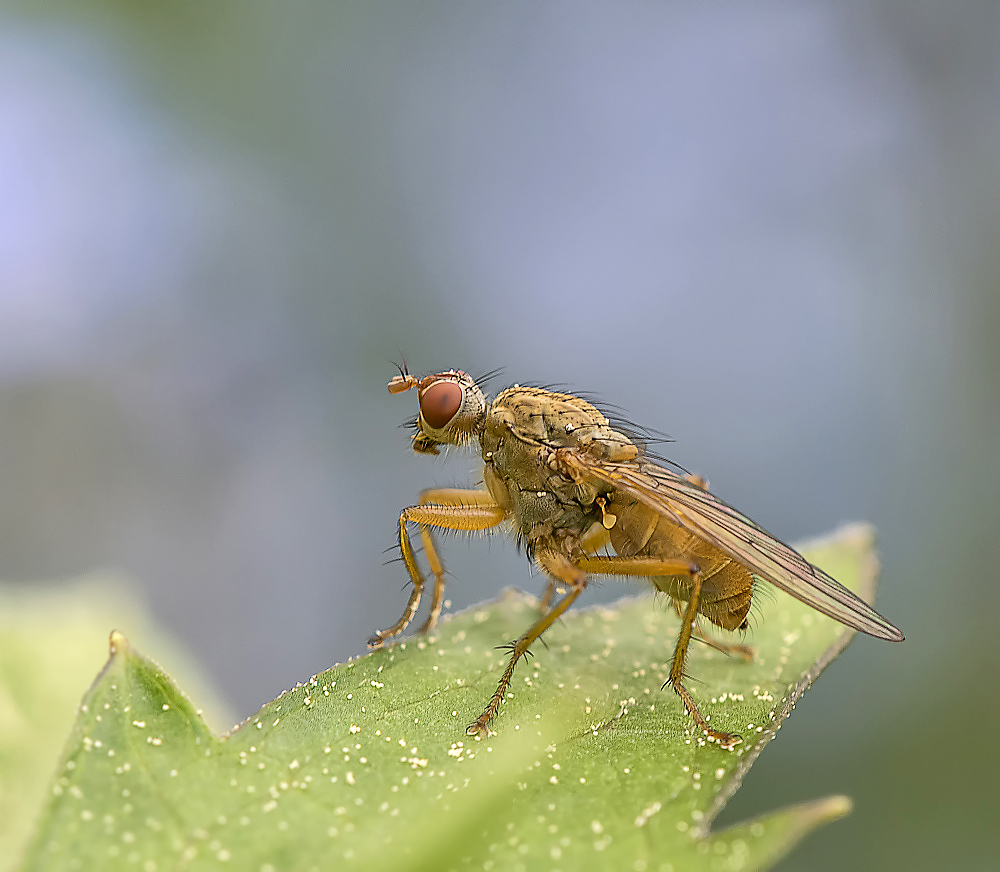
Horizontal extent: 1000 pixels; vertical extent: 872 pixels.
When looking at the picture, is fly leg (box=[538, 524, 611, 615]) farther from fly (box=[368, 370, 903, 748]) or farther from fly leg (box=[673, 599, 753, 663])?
fly leg (box=[673, 599, 753, 663])

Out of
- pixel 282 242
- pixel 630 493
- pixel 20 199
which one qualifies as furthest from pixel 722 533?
pixel 20 199

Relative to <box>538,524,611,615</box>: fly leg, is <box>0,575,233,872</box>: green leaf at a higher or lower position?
higher

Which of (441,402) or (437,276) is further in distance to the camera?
(437,276)

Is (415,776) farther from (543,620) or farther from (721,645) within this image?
(721,645)

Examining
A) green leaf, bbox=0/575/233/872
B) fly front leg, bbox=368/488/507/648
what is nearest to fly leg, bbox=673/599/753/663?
fly front leg, bbox=368/488/507/648

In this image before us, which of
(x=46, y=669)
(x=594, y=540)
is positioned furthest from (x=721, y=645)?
(x=46, y=669)

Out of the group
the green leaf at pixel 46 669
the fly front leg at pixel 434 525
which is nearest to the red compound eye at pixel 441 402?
the fly front leg at pixel 434 525

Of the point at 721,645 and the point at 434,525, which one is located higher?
the point at 434,525
